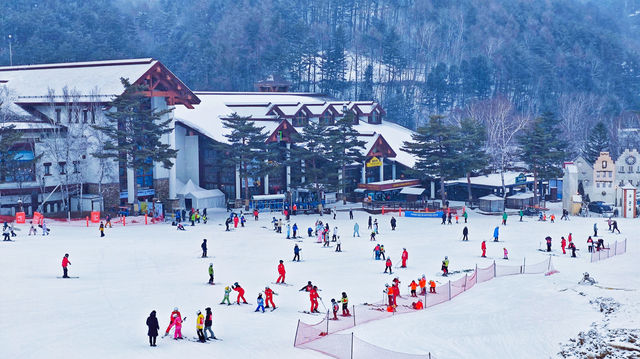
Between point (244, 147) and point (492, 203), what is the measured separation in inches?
866

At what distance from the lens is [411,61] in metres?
144

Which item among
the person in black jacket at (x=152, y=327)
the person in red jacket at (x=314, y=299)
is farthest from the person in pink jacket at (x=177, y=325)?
the person in red jacket at (x=314, y=299)

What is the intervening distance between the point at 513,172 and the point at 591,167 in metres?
7.59

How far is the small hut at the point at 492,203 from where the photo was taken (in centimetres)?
6644

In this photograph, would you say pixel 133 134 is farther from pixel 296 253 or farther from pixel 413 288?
pixel 413 288

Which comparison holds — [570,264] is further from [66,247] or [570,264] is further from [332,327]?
[66,247]

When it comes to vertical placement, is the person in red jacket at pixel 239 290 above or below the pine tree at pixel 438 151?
below

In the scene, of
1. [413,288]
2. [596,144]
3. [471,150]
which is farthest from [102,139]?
[596,144]

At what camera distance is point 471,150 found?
69375mm

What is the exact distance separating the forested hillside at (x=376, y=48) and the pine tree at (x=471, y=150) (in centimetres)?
3760

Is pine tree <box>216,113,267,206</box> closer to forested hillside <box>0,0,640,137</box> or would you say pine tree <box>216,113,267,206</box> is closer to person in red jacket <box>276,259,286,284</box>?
person in red jacket <box>276,259,286,284</box>

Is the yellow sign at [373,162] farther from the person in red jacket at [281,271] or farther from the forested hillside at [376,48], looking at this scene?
the person in red jacket at [281,271]

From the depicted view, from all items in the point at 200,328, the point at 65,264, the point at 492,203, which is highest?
the point at 492,203

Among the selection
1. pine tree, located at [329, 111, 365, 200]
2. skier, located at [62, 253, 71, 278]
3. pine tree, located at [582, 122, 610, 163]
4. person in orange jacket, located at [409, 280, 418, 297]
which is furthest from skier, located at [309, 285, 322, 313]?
pine tree, located at [582, 122, 610, 163]
